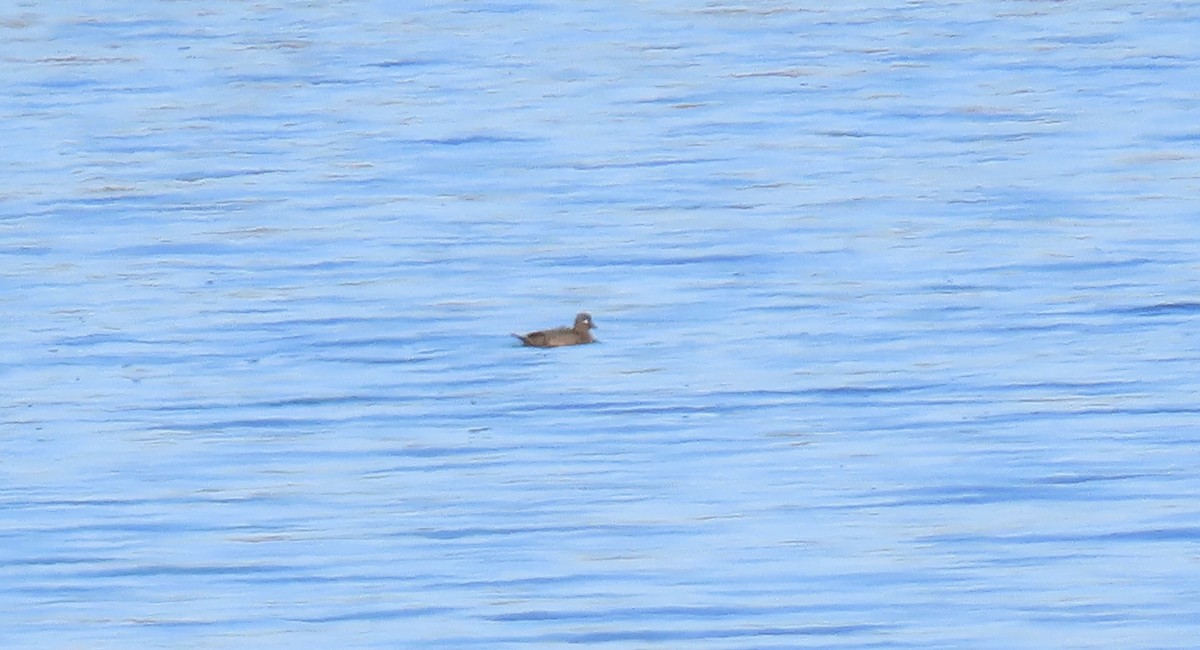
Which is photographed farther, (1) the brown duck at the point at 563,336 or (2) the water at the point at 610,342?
(1) the brown duck at the point at 563,336

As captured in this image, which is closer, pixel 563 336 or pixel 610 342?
pixel 563 336

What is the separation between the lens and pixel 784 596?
360 inches

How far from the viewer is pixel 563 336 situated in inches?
512

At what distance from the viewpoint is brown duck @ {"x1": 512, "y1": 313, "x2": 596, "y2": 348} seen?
12969mm

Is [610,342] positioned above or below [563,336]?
below

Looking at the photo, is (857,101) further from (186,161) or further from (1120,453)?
(1120,453)

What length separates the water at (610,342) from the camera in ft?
30.5

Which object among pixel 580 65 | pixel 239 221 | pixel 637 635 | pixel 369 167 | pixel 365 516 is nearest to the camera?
pixel 637 635

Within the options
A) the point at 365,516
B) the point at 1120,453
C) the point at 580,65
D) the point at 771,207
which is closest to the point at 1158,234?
the point at 771,207

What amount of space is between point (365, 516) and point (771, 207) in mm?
6997

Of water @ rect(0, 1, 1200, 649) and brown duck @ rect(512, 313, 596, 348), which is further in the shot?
brown duck @ rect(512, 313, 596, 348)

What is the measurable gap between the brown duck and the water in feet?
0.33

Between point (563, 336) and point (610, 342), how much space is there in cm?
45

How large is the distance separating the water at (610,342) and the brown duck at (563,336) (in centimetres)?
10
